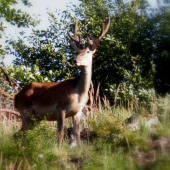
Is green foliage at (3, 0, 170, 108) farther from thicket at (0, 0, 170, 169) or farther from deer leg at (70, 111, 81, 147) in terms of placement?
deer leg at (70, 111, 81, 147)

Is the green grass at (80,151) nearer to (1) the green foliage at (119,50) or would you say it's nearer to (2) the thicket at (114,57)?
(2) the thicket at (114,57)

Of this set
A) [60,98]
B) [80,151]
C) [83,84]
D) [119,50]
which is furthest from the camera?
[119,50]

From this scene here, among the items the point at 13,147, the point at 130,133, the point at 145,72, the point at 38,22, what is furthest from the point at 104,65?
the point at 13,147

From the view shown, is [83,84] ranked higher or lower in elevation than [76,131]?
higher

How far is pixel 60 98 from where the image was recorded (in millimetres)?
8438

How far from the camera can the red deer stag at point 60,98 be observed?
8.26 m

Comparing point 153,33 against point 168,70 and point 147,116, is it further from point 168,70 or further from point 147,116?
point 147,116

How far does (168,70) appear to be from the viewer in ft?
48.5

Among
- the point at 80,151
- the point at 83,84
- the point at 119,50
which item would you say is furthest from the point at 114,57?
the point at 80,151

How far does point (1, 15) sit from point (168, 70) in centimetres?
699

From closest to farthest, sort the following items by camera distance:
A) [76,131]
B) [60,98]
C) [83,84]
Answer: [76,131]
[60,98]
[83,84]

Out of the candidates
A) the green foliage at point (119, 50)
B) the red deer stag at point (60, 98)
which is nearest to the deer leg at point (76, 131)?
the red deer stag at point (60, 98)

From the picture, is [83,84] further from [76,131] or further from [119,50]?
[119,50]

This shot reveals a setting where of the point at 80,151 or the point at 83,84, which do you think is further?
the point at 83,84
